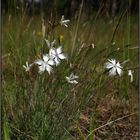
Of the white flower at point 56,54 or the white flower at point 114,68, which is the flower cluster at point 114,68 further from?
the white flower at point 56,54

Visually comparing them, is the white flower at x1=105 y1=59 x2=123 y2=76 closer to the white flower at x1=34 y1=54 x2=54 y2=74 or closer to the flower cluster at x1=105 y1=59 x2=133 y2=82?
the flower cluster at x1=105 y1=59 x2=133 y2=82

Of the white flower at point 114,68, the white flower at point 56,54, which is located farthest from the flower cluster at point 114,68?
the white flower at point 56,54

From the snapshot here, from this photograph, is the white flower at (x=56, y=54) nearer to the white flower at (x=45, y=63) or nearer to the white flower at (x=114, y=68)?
the white flower at (x=45, y=63)

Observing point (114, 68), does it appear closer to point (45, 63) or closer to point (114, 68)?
point (114, 68)

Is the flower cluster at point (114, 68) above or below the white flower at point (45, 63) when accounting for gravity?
above

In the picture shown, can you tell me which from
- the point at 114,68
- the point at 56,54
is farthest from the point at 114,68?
the point at 56,54

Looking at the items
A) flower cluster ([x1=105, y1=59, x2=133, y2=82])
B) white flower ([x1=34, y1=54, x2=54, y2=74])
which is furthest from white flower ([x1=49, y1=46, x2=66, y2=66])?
flower cluster ([x1=105, y1=59, x2=133, y2=82])

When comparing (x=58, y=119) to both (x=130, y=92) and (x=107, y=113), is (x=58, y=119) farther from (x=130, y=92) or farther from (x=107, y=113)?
(x=130, y=92)

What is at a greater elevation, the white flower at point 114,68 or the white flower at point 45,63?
the white flower at point 114,68

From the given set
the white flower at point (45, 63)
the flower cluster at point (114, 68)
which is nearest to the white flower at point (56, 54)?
the white flower at point (45, 63)

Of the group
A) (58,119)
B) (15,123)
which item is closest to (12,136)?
(15,123)

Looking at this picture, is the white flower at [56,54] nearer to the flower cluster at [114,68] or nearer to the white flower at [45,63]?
the white flower at [45,63]
